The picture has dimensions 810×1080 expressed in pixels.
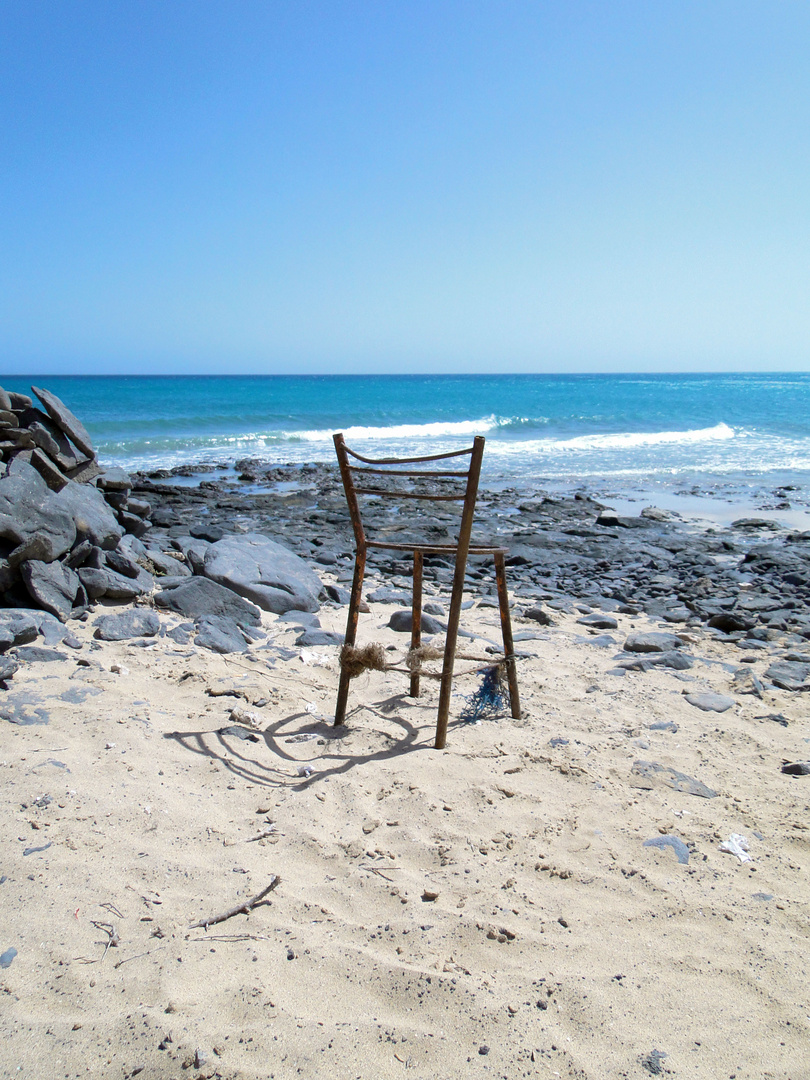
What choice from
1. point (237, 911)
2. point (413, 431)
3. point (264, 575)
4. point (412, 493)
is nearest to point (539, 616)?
point (264, 575)

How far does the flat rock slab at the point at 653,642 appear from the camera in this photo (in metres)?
5.11

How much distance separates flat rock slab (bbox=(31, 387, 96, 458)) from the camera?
5820mm

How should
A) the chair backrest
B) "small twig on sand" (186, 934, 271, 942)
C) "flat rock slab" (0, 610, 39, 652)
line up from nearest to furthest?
"small twig on sand" (186, 934, 271, 942) < the chair backrest < "flat rock slab" (0, 610, 39, 652)

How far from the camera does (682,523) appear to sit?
425 inches

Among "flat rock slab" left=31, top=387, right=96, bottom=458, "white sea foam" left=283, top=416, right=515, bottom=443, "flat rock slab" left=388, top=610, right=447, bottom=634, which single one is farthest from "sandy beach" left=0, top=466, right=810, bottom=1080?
"white sea foam" left=283, top=416, right=515, bottom=443

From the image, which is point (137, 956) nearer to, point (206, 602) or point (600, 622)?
point (206, 602)

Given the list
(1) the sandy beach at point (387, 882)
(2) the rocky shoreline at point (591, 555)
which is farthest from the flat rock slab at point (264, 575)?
(1) the sandy beach at point (387, 882)

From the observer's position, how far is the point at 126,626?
178 inches

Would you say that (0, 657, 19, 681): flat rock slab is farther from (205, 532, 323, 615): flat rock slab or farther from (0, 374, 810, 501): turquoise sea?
(0, 374, 810, 501): turquoise sea

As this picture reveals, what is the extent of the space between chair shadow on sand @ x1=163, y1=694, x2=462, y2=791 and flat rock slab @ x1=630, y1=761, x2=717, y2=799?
39.5 inches

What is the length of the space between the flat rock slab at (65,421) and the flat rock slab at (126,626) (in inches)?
84.7

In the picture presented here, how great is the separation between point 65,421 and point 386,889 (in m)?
5.01

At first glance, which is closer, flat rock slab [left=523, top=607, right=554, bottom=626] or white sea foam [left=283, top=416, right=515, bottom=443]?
flat rock slab [left=523, top=607, right=554, bottom=626]

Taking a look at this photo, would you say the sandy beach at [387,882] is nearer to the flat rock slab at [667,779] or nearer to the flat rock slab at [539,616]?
the flat rock slab at [667,779]
